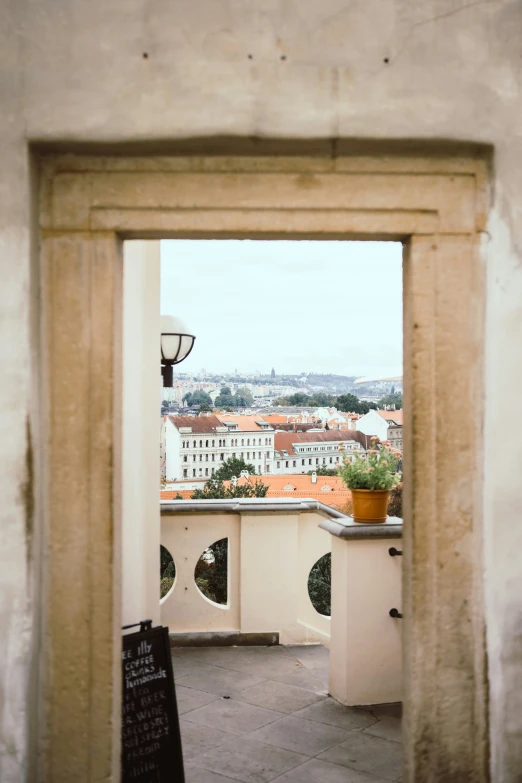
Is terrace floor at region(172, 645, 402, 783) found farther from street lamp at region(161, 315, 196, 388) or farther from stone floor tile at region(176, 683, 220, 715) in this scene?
street lamp at region(161, 315, 196, 388)

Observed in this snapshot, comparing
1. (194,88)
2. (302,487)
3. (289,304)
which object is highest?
(289,304)

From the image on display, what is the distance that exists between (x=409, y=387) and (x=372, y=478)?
179 cm

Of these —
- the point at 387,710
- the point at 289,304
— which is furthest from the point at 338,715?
the point at 289,304

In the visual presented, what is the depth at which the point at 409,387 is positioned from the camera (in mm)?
2365

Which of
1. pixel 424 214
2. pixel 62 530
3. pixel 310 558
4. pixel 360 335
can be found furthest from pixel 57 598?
pixel 360 335

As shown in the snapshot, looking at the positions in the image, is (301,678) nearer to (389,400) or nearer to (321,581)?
(389,400)

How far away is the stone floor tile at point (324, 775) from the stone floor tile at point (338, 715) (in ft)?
1.52

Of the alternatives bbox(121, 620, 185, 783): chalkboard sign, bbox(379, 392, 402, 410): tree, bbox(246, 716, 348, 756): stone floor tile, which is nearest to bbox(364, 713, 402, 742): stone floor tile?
bbox(246, 716, 348, 756): stone floor tile

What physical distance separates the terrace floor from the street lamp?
2109 millimetres

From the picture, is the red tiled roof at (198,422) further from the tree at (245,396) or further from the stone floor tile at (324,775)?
the stone floor tile at (324,775)

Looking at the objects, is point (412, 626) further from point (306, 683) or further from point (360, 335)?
point (360, 335)

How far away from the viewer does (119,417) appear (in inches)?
95.5

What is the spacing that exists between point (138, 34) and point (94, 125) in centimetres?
33

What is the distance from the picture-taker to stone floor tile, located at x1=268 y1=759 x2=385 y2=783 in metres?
3.15
